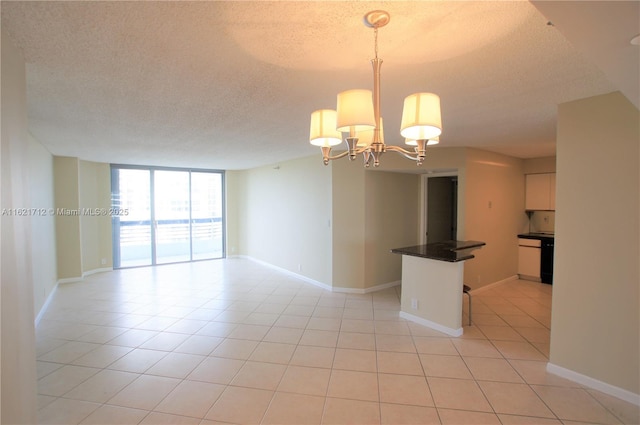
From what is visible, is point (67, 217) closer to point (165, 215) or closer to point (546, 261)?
point (165, 215)

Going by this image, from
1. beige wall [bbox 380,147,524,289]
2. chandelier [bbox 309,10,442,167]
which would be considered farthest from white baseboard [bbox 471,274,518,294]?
chandelier [bbox 309,10,442,167]

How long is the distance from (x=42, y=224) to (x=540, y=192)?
852 centimetres

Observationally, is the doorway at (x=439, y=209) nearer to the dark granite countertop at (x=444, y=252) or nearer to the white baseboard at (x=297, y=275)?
the dark granite countertop at (x=444, y=252)

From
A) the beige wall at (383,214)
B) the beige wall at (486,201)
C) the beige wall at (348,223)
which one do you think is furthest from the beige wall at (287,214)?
the beige wall at (486,201)

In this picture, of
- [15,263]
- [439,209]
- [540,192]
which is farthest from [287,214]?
[540,192]

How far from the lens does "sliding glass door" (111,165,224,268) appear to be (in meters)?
6.84

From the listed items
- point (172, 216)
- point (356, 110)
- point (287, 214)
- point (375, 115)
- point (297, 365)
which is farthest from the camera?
point (172, 216)

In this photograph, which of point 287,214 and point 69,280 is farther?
point 287,214

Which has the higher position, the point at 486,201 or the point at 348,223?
the point at 486,201

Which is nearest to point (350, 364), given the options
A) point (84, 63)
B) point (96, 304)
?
point (84, 63)

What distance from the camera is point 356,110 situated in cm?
143

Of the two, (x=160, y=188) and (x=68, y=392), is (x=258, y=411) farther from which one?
(x=160, y=188)

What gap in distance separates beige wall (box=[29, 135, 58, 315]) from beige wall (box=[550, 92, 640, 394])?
565cm

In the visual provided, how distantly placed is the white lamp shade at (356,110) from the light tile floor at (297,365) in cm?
204
